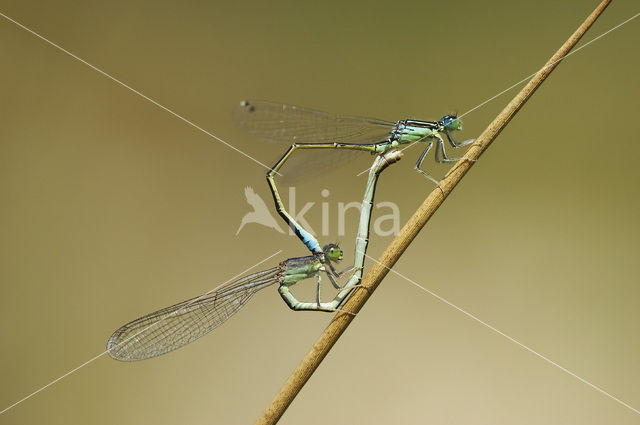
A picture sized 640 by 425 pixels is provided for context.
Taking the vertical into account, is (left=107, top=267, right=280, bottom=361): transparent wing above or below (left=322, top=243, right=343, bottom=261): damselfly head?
below

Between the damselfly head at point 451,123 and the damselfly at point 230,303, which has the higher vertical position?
the damselfly head at point 451,123

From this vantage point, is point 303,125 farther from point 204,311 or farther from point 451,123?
point 204,311

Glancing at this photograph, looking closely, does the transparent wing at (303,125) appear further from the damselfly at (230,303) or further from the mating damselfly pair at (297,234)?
the damselfly at (230,303)

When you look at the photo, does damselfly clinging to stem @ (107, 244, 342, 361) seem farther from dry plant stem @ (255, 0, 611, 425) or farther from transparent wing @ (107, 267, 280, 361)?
dry plant stem @ (255, 0, 611, 425)

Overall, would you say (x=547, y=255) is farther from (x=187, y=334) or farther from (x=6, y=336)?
(x=6, y=336)

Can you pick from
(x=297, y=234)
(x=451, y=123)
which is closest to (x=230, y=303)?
(x=297, y=234)

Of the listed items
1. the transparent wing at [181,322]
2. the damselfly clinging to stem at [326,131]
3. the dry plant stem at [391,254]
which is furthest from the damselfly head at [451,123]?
the transparent wing at [181,322]

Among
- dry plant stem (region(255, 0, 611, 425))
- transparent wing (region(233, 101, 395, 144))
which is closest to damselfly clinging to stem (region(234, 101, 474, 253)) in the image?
transparent wing (region(233, 101, 395, 144))

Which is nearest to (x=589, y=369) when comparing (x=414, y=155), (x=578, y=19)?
(x=414, y=155)
